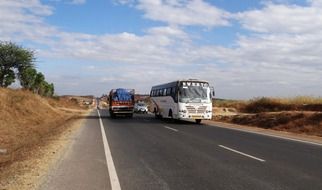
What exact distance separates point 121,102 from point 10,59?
19275 millimetres

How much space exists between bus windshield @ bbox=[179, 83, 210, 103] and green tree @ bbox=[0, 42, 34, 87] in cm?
2885

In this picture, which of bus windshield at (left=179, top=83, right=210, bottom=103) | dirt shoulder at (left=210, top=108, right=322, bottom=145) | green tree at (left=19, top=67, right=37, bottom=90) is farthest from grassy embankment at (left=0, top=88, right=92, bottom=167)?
green tree at (left=19, top=67, right=37, bottom=90)

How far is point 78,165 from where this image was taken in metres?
11.6

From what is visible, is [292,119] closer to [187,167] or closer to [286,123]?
[286,123]

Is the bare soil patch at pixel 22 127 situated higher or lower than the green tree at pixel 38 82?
lower

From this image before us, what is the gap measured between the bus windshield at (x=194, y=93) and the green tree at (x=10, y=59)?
28.8 metres

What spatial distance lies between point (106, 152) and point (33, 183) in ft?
18.4

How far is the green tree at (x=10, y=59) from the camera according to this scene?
54.2 metres

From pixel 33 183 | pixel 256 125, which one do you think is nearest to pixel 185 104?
pixel 256 125

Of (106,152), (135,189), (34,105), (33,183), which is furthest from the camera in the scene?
(34,105)

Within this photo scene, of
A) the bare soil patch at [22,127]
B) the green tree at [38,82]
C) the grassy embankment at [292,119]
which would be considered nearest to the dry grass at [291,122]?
the grassy embankment at [292,119]

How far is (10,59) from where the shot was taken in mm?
54750

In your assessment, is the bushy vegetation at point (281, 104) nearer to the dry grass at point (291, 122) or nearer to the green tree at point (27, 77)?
the dry grass at point (291, 122)

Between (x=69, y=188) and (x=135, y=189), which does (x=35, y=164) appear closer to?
(x=69, y=188)
